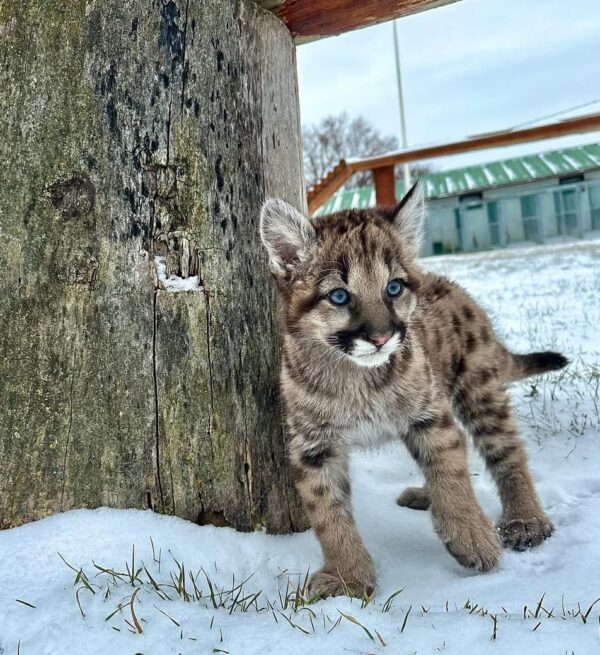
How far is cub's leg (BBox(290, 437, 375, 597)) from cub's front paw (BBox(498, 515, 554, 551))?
2.44 feet

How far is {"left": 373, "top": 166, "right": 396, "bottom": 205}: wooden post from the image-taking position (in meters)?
9.79

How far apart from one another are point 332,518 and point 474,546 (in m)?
0.63

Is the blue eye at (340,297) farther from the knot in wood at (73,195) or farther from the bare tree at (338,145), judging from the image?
the bare tree at (338,145)

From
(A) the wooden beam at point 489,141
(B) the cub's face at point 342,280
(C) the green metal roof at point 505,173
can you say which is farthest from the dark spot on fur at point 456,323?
(C) the green metal roof at point 505,173

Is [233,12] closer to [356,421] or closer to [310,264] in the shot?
[310,264]

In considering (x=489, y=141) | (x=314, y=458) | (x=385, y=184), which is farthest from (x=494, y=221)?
(x=314, y=458)

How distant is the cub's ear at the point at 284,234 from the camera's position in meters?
2.93

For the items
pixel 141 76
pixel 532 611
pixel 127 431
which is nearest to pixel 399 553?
pixel 532 611

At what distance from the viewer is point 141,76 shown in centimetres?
272

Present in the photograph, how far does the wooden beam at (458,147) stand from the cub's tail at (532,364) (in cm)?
453

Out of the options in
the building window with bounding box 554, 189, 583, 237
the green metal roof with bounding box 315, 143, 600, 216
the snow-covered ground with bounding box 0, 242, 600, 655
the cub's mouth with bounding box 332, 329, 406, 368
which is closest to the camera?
the snow-covered ground with bounding box 0, 242, 600, 655

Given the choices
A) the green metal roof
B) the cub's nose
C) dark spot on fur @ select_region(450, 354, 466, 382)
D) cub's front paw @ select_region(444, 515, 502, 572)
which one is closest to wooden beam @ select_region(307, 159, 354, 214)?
dark spot on fur @ select_region(450, 354, 466, 382)

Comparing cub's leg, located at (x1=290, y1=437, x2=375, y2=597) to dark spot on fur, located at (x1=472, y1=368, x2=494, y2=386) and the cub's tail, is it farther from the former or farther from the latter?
the cub's tail

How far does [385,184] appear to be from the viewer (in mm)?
9891
